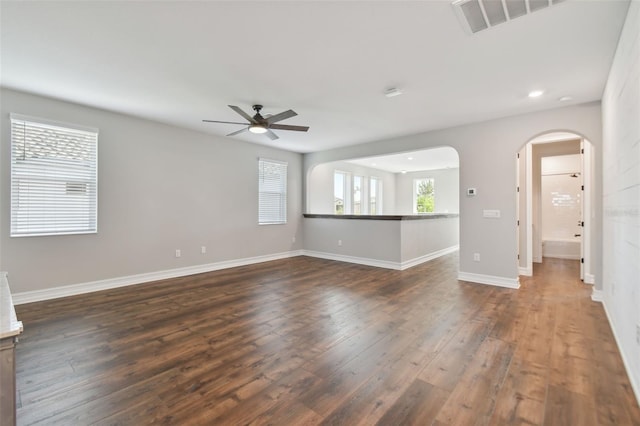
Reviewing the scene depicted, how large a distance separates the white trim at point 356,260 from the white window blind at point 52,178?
436 centimetres

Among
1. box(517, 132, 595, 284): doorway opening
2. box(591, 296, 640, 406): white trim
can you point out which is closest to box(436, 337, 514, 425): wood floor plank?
box(591, 296, 640, 406): white trim

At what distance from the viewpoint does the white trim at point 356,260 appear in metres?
5.66

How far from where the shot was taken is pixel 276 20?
2.14 meters

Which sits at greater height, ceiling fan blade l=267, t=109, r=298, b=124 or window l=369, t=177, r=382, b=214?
ceiling fan blade l=267, t=109, r=298, b=124

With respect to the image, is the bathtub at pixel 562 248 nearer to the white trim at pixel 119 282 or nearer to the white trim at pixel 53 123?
the white trim at pixel 119 282

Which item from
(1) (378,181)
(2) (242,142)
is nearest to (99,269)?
(2) (242,142)

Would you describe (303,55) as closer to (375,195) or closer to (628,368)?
(628,368)

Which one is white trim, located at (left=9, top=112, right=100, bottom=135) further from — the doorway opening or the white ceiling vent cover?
the doorway opening

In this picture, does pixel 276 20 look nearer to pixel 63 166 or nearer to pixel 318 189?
pixel 63 166

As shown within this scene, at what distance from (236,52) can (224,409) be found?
276 cm

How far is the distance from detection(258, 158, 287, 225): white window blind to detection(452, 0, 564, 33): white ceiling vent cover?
487 cm

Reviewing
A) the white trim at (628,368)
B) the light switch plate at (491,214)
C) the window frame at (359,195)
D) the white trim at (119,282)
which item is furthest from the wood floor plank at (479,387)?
the window frame at (359,195)

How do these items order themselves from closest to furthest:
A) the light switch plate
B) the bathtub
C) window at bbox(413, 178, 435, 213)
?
the light switch plate → the bathtub → window at bbox(413, 178, 435, 213)

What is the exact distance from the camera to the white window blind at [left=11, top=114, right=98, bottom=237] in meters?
3.53
